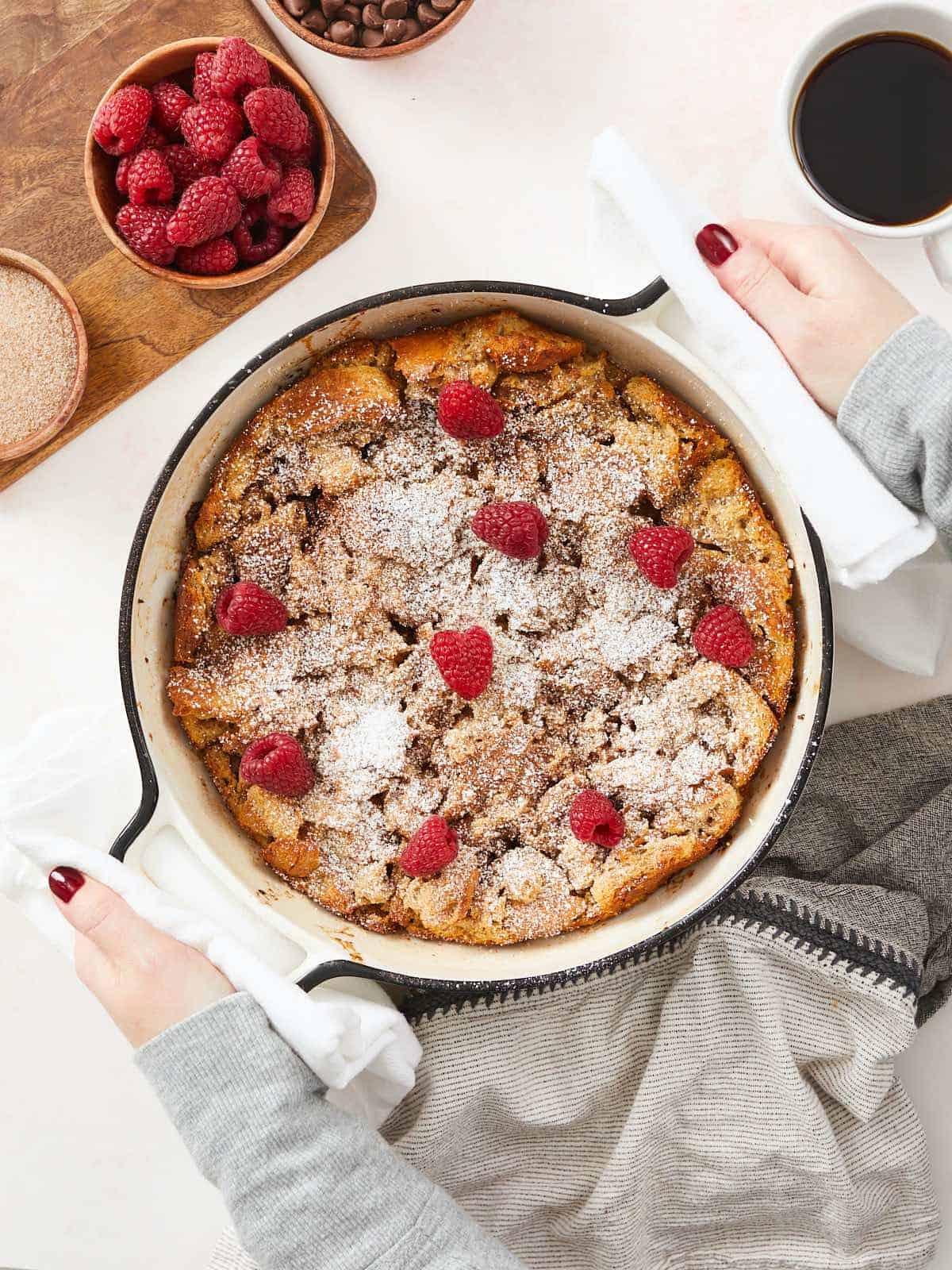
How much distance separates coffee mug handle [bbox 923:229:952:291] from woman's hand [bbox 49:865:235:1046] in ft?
4.12

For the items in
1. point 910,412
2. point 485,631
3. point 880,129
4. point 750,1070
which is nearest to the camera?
point 910,412

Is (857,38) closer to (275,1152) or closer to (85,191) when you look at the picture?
(85,191)

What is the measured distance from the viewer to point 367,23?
1.47 meters

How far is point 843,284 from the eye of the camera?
127 centimetres

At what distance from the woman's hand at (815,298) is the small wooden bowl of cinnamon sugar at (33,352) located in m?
0.85

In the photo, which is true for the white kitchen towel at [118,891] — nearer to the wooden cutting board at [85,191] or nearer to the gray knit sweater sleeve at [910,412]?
the wooden cutting board at [85,191]

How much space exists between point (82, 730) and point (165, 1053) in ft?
1.49

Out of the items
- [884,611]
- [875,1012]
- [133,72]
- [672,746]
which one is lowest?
[875,1012]

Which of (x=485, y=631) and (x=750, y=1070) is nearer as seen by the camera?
(x=485, y=631)

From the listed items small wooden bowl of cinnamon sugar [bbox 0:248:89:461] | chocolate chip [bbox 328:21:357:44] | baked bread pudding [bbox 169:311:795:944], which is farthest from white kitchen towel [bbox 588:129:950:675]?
small wooden bowl of cinnamon sugar [bbox 0:248:89:461]

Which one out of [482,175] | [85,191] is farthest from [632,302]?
[85,191]

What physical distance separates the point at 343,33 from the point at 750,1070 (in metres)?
1.53

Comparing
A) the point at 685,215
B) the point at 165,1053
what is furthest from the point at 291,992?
the point at 685,215

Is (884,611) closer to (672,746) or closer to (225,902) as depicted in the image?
(672,746)
